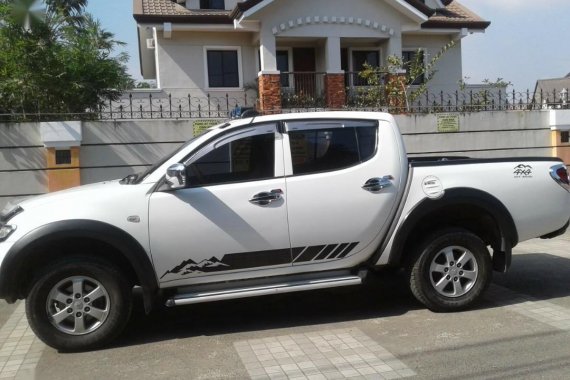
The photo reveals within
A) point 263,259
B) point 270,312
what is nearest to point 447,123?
point 270,312

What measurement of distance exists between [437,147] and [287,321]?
7.39m

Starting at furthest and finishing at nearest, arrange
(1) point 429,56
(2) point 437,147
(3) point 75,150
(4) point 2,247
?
(1) point 429,56 < (2) point 437,147 < (3) point 75,150 < (4) point 2,247

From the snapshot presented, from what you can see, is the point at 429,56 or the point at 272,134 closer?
the point at 272,134

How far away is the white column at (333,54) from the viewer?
16.3 meters

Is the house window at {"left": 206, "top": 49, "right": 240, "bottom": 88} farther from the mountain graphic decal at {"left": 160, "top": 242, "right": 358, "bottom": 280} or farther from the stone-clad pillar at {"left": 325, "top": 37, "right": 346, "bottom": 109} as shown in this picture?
the mountain graphic decal at {"left": 160, "top": 242, "right": 358, "bottom": 280}

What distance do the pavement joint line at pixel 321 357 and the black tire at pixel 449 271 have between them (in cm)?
82

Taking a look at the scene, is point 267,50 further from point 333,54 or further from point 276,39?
point 333,54

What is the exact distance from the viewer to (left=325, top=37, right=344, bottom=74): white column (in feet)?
53.6

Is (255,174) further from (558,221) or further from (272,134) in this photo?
(558,221)

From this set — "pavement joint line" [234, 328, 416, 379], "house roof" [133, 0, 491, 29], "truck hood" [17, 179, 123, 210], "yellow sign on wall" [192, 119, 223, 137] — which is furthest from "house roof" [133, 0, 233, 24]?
"pavement joint line" [234, 328, 416, 379]

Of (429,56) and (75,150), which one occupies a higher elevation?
(429,56)

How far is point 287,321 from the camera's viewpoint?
5.41 m

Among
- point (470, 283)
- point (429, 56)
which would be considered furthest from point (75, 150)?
point (429, 56)

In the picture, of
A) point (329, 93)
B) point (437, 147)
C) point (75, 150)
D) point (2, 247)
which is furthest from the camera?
point (329, 93)
